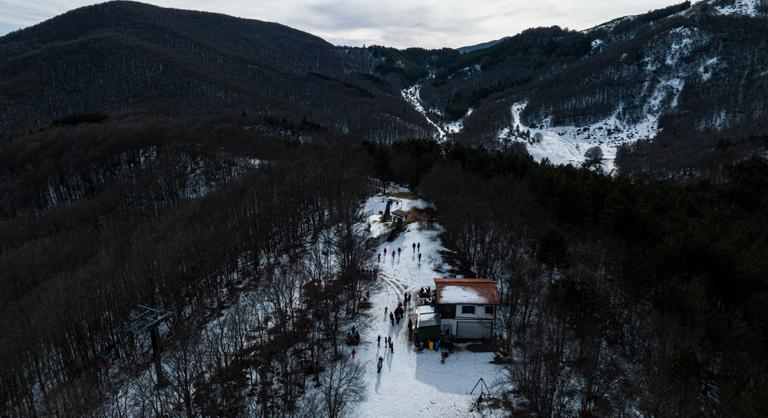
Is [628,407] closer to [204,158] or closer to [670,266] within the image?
[670,266]

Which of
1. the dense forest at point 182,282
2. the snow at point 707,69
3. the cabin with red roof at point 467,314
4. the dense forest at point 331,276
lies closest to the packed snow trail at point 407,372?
the dense forest at point 331,276

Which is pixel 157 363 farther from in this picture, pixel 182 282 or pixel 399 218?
pixel 399 218

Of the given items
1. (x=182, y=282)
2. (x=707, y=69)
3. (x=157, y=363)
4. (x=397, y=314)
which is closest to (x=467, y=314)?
(x=397, y=314)

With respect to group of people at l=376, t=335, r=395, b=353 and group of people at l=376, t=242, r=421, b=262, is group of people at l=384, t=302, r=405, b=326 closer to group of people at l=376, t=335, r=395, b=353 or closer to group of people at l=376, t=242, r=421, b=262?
group of people at l=376, t=335, r=395, b=353

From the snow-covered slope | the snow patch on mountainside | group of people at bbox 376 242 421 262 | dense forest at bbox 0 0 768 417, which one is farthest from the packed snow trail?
the snow-covered slope

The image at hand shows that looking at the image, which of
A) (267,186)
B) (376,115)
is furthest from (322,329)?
(376,115)

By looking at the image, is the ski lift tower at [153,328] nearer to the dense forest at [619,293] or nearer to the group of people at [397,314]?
the group of people at [397,314]
